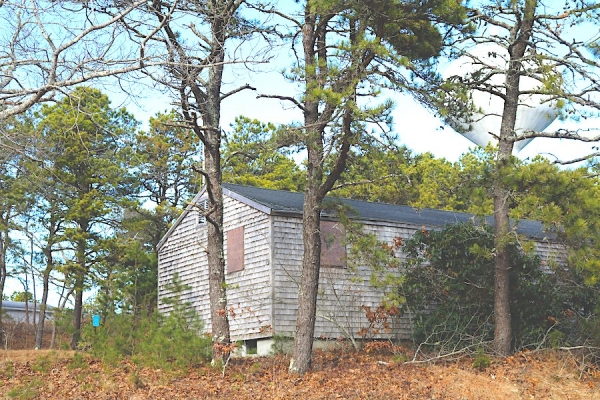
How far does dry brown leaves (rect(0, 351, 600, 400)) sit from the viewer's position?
11.0m

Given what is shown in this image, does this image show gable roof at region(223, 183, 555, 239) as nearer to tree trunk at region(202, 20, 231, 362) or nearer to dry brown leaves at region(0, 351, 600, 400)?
tree trunk at region(202, 20, 231, 362)

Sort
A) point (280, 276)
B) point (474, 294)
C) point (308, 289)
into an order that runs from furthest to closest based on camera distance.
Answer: point (280, 276)
point (474, 294)
point (308, 289)

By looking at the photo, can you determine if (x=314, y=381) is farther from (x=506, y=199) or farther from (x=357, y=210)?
(x=357, y=210)

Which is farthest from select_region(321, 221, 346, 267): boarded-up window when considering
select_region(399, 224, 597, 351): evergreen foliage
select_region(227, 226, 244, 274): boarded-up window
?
select_region(227, 226, 244, 274): boarded-up window

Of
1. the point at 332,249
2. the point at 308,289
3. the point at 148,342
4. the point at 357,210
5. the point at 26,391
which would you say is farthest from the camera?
the point at 357,210

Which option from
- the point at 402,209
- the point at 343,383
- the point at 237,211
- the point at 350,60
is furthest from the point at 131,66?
the point at 402,209

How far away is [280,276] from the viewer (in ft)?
54.0

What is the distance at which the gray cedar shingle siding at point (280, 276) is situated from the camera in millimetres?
16422

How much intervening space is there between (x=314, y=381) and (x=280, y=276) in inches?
195

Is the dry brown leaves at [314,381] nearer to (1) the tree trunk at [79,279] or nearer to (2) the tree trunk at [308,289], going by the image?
(2) the tree trunk at [308,289]

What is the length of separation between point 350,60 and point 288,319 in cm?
675

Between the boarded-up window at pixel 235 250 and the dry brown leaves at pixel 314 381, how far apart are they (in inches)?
172

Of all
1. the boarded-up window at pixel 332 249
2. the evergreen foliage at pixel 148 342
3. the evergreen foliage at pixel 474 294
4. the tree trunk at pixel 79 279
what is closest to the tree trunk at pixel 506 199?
the evergreen foliage at pixel 474 294

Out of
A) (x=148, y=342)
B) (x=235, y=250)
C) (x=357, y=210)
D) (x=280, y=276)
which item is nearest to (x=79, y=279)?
(x=235, y=250)
